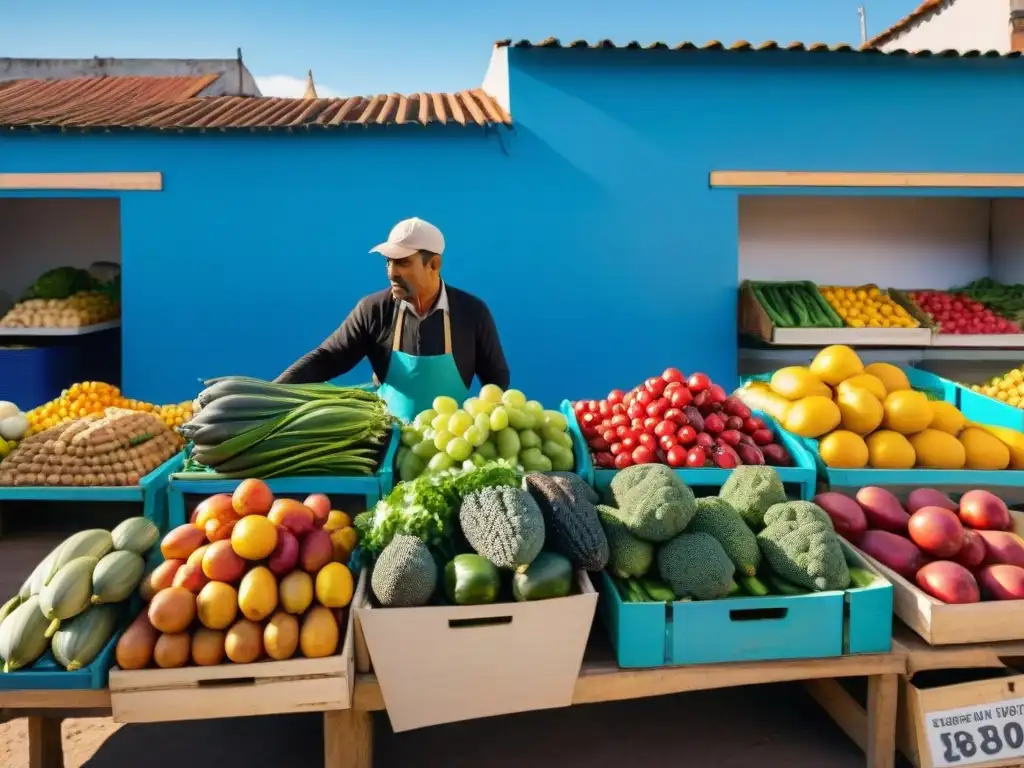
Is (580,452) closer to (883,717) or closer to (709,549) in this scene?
(709,549)

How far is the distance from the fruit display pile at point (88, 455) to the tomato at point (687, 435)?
2.49m

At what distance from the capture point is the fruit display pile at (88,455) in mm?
3641

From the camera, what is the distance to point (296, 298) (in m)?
6.72

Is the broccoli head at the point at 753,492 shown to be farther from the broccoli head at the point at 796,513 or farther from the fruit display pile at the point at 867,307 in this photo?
the fruit display pile at the point at 867,307

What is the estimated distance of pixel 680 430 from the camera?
3537mm

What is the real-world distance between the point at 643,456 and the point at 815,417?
2.89 ft

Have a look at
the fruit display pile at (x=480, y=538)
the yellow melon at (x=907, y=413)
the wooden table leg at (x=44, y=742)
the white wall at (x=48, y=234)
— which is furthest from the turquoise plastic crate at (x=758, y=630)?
the white wall at (x=48, y=234)

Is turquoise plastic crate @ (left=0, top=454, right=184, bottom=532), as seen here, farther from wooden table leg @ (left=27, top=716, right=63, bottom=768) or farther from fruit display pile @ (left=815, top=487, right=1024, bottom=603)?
fruit display pile @ (left=815, top=487, right=1024, bottom=603)

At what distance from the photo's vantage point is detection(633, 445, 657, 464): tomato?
3471mm

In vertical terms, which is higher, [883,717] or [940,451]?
[940,451]

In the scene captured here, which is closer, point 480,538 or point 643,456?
point 480,538

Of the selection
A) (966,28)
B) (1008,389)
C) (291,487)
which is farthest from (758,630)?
(966,28)

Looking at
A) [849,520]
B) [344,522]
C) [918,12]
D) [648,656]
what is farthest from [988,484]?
[918,12]

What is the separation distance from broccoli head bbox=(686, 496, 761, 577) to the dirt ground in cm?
81
